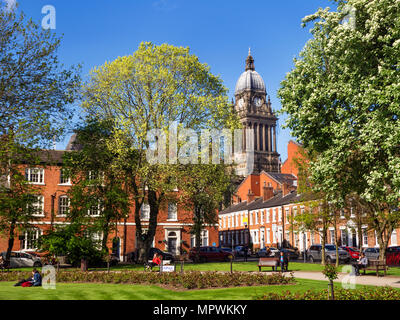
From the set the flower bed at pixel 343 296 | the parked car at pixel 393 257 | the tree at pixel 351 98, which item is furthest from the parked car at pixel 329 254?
the flower bed at pixel 343 296

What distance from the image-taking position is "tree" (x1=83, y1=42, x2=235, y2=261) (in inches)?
1403

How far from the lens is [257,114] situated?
174m

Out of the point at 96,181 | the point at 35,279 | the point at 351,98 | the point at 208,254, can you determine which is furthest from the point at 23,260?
the point at 351,98

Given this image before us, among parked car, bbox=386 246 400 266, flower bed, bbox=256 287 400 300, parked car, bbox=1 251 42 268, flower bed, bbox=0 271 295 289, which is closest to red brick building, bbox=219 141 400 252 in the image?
parked car, bbox=386 246 400 266

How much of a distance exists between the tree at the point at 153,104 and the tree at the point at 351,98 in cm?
1545

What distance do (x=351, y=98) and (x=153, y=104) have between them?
2057cm

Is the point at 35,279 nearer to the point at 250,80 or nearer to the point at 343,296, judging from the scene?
the point at 343,296

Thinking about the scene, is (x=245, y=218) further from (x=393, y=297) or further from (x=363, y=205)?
(x=393, y=297)

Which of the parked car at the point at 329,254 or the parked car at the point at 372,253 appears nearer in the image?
the parked car at the point at 329,254

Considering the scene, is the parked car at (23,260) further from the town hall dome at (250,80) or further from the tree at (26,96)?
the town hall dome at (250,80)

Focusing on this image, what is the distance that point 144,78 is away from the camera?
36000 mm

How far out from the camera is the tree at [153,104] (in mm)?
35625
